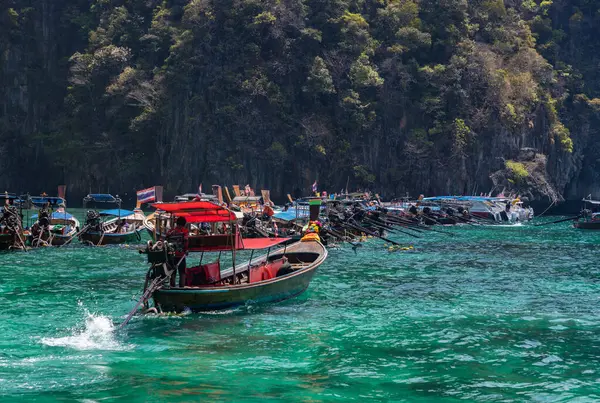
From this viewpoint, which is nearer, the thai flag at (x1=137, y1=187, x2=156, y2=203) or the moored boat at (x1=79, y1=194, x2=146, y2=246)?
the thai flag at (x1=137, y1=187, x2=156, y2=203)

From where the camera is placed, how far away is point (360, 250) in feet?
131

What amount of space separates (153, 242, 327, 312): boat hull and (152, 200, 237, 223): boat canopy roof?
209cm

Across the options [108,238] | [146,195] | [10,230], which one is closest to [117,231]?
[108,238]

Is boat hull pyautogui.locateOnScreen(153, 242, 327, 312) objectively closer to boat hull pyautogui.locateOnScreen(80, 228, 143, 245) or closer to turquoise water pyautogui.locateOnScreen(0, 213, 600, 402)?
turquoise water pyautogui.locateOnScreen(0, 213, 600, 402)

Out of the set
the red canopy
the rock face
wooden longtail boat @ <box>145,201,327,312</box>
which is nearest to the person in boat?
wooden longtail boat @ <box>145,201,327,312</box>

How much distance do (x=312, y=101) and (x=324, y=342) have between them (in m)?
61.1

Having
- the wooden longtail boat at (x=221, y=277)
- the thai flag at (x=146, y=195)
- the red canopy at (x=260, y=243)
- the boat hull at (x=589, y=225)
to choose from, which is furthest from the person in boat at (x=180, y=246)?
the boat hull at (x=589, y=225)

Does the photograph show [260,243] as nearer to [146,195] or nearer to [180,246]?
[180,246]

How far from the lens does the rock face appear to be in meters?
76.2

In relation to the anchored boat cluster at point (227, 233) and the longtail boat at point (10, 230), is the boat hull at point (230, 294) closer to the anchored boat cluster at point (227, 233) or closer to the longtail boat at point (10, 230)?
the anchored boat cluster at point (227, 233)

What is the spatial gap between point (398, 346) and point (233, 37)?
6239 centimetres

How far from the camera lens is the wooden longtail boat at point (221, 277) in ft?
67.4

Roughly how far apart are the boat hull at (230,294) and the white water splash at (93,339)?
66.1 inches

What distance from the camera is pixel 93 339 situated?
1820 cm
